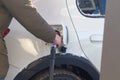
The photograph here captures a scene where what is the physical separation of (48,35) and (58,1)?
0.67m

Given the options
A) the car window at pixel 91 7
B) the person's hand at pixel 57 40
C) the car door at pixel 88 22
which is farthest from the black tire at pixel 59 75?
the car window at pixel 91 7

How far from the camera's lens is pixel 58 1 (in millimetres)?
3123

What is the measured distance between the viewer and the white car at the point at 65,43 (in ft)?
10.2

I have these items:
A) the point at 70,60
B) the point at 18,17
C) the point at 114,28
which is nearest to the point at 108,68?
the point at 114,28

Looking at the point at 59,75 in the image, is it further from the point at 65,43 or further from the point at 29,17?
the point at 29,17

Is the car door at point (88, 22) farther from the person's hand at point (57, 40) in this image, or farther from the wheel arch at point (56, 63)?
the person's hand at point (57, 40)

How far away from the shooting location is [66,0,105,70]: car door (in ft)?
10.4

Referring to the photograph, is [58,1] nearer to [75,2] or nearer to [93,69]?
[75,2]

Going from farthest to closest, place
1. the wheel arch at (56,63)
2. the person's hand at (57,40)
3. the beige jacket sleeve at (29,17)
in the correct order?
the wheel arch at (56,63) → the person's hand at (57,40) → the beige jacket sleeve at (29,17)

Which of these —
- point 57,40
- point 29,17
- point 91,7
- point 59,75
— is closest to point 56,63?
point 59,75

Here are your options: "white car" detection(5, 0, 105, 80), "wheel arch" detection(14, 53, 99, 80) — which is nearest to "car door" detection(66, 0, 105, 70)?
"white car" detection(5, 0, 105, 80)

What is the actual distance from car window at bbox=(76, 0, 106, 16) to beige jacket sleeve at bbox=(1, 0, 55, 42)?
2.41 feet

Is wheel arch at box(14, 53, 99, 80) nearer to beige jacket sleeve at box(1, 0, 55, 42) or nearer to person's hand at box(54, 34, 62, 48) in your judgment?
person's hand at box(54, 34, 62, 48)

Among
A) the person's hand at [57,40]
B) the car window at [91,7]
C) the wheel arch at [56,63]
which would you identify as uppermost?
the car window at [91,7]
